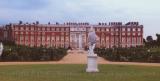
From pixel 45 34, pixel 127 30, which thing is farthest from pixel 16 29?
pixel 127 30

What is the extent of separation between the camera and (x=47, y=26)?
136625mm

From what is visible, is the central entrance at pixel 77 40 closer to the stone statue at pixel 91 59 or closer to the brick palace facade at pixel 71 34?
the brick palace facade at pixel 71 34

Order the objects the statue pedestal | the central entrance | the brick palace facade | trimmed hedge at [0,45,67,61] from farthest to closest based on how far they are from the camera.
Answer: the central entrance < the brick palace facade < trimmed hedge at [0,45,67,61] < the statue pedestal

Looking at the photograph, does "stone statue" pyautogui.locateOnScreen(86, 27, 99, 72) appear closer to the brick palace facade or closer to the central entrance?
the brick palace facade

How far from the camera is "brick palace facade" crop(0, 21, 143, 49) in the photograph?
13512 cm

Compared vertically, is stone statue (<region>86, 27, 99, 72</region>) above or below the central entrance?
below

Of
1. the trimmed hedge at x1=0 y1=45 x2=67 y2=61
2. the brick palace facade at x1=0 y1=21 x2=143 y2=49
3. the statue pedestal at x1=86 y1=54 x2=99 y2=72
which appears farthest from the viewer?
the brick palace facade at x1=0 y1=21 x2=143 y2=49

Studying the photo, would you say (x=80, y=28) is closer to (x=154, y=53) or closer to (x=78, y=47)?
(x=78, y=47)

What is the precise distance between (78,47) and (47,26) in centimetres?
1013

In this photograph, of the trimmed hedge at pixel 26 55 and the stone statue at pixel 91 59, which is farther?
the trimmed hedge at pixel 26 55

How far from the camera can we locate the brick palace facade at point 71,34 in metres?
135

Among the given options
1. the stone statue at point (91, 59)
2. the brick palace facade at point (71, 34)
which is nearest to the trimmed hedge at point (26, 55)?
the stone statue at point (91, 59)

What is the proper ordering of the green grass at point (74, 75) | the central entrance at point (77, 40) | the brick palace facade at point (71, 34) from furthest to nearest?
the central entrance at point (77, 40) → the brick palace facade at point (71, 34) → the green grass at point (74, 75)

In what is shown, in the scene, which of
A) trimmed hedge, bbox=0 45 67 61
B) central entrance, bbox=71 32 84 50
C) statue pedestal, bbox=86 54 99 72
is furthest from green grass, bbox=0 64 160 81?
central entrance, bbox=71 32 84 50
